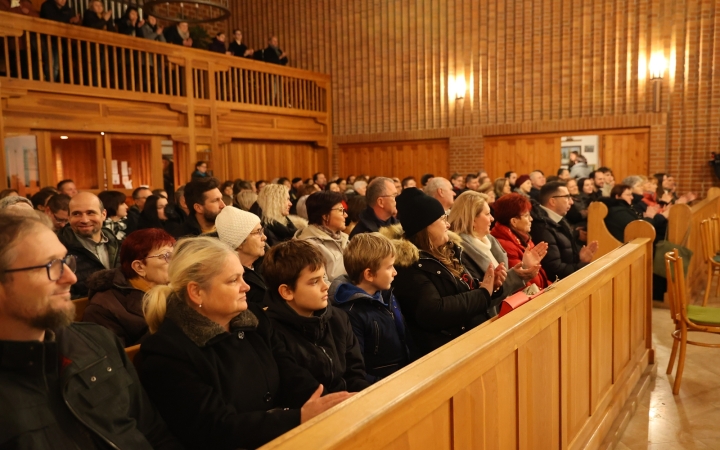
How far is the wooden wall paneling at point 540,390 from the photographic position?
2141mm

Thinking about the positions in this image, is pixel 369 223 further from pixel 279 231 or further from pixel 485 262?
pixel 485 262

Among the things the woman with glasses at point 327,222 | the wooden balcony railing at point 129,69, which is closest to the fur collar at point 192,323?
the woman with glasses at point 327,222

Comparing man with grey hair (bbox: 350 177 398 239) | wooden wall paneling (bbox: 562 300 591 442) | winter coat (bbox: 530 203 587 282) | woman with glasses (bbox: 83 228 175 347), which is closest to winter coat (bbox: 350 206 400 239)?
man with grey hair (bbox: 350 177 398 239)

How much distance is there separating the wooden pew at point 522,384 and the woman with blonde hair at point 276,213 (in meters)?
2.36

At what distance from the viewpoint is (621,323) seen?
3.67m

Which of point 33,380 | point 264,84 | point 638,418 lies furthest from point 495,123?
point 33,380

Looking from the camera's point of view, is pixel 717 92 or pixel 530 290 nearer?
pixel 530 290

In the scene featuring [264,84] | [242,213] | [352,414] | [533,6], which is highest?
[533,6]

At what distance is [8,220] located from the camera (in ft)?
4.78

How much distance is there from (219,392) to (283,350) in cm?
33

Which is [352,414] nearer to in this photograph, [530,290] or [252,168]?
[530,290]

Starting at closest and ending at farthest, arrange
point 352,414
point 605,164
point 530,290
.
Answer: point 352,414
point 530,290
point 605,164

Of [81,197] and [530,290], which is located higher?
[81,197]

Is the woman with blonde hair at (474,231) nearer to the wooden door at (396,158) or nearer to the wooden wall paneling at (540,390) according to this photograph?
the wooden wall paneling at (540,390)
